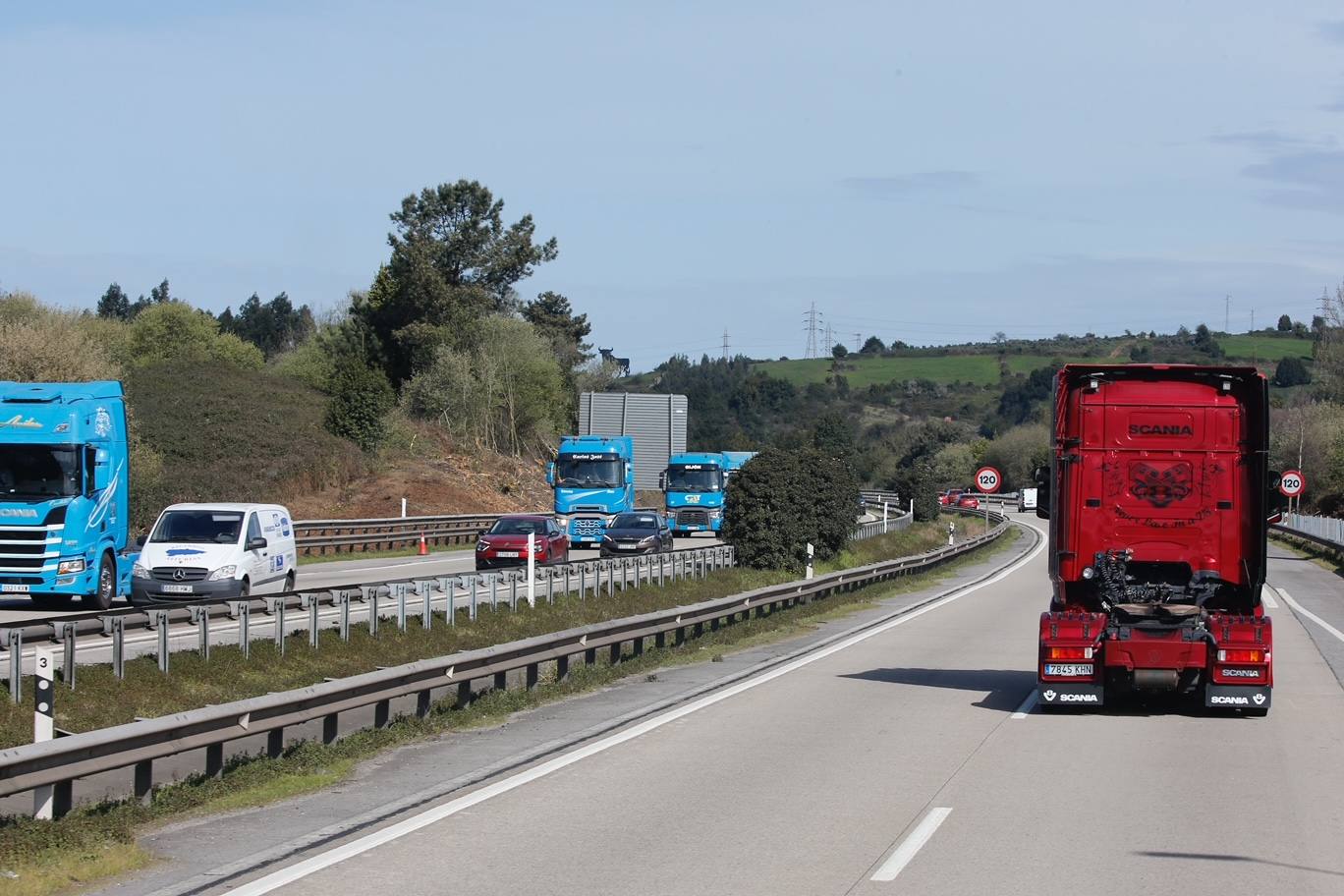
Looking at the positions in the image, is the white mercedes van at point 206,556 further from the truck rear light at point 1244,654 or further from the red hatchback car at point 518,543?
the truck rear light at point 1244,654

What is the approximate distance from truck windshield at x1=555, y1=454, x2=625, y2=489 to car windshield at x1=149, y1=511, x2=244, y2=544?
24787 millimetres

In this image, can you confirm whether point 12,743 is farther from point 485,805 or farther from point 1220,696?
point 1220,696

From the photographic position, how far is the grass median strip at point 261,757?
829 cm

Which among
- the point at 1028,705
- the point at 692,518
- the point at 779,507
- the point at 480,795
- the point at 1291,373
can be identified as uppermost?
the point at 1291,373

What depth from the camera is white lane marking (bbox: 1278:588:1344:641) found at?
88.6 ft

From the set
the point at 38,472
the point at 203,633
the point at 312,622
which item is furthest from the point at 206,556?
the point at 203,633

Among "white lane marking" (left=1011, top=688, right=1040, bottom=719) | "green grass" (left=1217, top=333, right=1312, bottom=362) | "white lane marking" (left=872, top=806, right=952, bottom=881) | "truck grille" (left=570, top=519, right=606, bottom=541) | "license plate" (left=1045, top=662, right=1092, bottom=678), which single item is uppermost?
"green grass" (left=1217, top=333, right=1312, bottom=362)

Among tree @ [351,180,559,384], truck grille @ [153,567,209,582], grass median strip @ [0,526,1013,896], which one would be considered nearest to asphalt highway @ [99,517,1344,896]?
grass median strip @ [0,526,1013,896]

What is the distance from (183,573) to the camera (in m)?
24.3

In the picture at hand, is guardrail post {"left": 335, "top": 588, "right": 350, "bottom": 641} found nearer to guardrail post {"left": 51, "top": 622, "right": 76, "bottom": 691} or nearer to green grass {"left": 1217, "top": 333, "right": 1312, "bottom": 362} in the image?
guardrail post {"left": 51, "top": 622, "right": 76, "bottom": 691}

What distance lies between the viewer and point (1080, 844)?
9.16m

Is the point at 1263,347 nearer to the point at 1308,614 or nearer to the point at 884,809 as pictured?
the point at 1308,614

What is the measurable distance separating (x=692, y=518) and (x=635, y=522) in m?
15.4

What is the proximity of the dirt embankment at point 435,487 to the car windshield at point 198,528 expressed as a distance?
94.1 ft
